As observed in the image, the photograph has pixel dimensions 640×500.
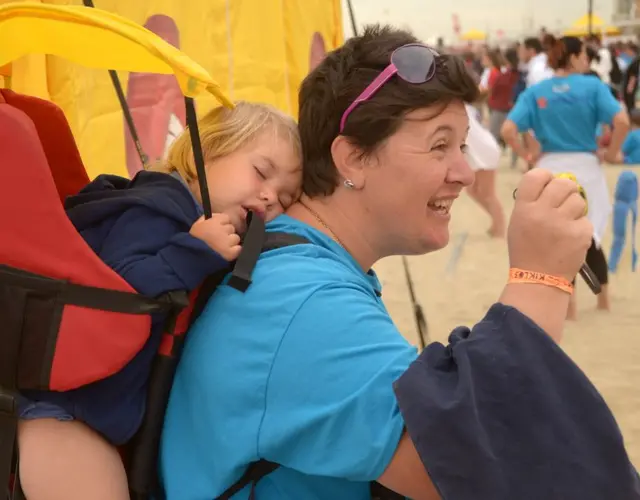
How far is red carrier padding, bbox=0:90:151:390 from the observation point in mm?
1012

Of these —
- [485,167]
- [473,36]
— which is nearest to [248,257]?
[485,167]

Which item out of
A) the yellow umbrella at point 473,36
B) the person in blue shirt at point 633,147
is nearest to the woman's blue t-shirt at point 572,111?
the person in blue shirt at point 633,147

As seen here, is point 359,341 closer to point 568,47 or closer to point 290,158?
point 290,158

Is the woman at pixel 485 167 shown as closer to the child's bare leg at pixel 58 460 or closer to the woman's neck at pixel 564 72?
the woman's neck at pixel 564 72

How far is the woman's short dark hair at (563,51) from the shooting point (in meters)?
4.96

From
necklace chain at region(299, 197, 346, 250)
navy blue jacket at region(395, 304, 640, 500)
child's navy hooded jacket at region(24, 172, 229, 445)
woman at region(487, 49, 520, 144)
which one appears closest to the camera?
navy blue jacket at region(395, 304, 640, 500)

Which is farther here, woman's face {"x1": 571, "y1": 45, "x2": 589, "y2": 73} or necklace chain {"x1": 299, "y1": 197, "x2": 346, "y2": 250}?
woman's face {"x1": 571, "y1": 45, "x2": 589, "y2": 73}

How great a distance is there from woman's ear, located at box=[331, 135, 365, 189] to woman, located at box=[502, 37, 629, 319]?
3.79 m

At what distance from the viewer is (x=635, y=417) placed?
3633 millimetres

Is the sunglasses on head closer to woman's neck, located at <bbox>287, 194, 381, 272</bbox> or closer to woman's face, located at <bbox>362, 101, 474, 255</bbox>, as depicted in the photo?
woman's face, located at <bbox>362, 101, 474, 255</bbox>

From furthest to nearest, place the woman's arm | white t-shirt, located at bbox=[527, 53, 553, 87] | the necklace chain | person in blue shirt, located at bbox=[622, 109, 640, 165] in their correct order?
white t-shirt, located at bbox=[527, 53, 553, 87] < person in blue shirt, located at bbox=[622, 109, 640, 165] < the woman's arm < the necklace chain

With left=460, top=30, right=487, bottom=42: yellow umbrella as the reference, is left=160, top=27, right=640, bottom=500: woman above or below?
above

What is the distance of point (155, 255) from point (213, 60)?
2.32 m

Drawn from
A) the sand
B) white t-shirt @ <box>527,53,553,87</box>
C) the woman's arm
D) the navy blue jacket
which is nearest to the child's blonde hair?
the navy blue jacket
